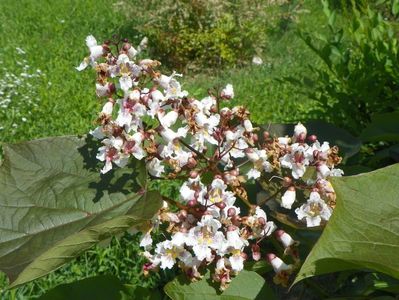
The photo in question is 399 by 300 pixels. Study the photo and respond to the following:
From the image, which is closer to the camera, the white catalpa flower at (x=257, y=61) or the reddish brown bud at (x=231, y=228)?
the reddish brown bud at (x=231, y=228)

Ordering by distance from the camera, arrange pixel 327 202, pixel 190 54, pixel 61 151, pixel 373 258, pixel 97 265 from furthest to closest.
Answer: pixel 190 54 < pixel 97 265 < pixel 61 151 < pixel 327 202 < pixel 373 258

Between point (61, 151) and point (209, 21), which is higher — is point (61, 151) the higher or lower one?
the higher one

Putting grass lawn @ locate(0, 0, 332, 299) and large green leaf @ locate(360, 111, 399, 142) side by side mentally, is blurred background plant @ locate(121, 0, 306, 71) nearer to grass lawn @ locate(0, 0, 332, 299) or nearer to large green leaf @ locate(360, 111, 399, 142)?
grass lawn @ locate(0, 0, 332, 299)

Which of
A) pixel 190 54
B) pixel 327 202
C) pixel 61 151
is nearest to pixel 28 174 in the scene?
pixel 61 151

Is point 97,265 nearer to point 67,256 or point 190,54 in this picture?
point 67,256

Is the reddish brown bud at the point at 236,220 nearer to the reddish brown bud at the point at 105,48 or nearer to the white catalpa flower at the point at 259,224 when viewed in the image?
the white catalpa flower at the point at 259,224

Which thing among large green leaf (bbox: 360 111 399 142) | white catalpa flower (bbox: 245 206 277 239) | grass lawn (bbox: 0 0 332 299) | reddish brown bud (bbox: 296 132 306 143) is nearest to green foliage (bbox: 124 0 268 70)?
grass lawn (bbox: 0 0 332 299)

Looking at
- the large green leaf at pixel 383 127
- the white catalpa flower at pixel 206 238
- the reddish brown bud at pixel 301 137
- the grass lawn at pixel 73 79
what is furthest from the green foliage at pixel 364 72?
the white catalpa flower at pixel 206 238
